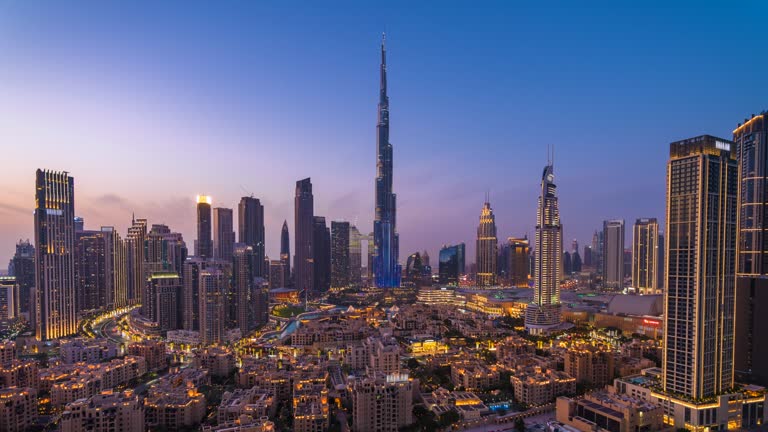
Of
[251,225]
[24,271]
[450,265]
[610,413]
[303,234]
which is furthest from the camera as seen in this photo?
[450,265]

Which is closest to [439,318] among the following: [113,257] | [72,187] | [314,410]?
[314,410]

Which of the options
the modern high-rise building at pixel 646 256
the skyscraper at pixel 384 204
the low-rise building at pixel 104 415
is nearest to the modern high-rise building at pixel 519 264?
the modern high-rise building at pixel 646 256

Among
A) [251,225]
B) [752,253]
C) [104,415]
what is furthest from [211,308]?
[251,225]

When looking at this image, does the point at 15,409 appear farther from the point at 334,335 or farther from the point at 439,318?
the point at 439,318

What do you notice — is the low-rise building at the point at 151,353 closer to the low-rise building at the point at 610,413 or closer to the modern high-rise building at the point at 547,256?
the low-rise building at the point at 610,413

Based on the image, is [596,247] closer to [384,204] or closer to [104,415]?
[384,204]

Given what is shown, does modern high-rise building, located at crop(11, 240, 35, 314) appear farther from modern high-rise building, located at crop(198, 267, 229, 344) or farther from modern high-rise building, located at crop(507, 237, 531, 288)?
modern high-rise building, located at crop(507, 237, 531, 288)
